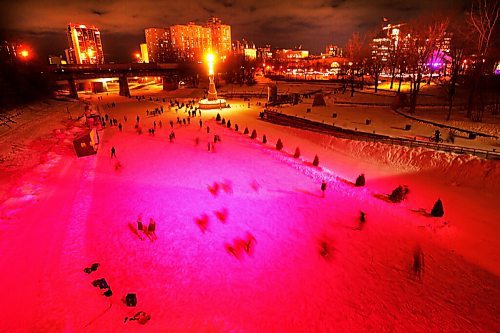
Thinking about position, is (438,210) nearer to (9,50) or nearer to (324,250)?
(324,250)

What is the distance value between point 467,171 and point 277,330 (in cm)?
1577

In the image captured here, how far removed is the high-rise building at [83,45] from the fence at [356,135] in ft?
535

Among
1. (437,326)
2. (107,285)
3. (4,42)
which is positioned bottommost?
(437,326)

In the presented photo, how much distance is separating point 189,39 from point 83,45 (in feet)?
256

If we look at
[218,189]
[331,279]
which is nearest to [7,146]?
[218,189]

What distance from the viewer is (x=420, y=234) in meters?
11.6

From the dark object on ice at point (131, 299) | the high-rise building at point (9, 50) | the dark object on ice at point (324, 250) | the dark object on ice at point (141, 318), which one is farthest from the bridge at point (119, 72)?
the dark object on ice at point (141, 318)

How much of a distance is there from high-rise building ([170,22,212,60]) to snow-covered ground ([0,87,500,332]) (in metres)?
155

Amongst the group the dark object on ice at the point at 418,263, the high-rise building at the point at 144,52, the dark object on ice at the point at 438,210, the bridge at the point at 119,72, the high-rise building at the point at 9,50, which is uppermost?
the high-rise building at the point at 144,52

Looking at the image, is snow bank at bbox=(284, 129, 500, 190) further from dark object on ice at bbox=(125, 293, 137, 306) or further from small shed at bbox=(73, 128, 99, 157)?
small shed at bbox=(73, 128, 99, 157)

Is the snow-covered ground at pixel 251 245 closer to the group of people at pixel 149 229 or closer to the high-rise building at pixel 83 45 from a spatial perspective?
the group of people at pixel 149 229

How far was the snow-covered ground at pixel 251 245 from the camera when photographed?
7680 millimetres

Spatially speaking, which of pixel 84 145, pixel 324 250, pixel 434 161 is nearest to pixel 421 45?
pixel 434 161

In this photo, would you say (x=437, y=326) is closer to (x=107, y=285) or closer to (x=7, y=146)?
(x=107, y=285)
